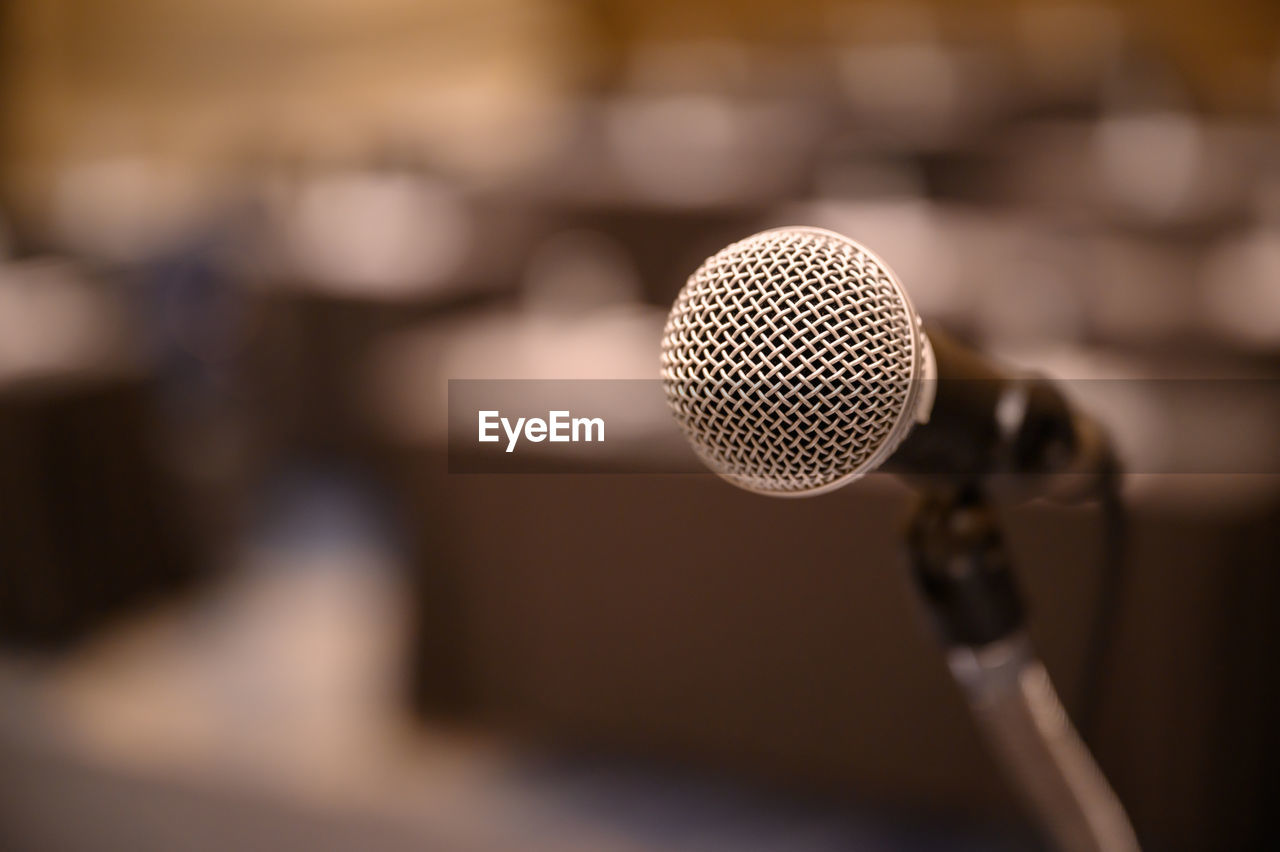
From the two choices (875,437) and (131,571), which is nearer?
(875,437)

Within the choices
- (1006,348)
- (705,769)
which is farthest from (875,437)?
(1006,348)

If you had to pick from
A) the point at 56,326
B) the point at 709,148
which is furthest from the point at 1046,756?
the point at 709,148

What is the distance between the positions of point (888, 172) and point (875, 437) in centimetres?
357

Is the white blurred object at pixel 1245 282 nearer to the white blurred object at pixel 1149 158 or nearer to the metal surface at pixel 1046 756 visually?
the white blurred object at pixel 1149 158

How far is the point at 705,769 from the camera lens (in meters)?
1.64

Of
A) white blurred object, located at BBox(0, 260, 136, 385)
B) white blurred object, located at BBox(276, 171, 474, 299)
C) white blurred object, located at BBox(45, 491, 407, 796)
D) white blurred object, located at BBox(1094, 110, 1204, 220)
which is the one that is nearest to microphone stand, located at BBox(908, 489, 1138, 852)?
white blurred object, located at BBox(45, 491, 407, 796)

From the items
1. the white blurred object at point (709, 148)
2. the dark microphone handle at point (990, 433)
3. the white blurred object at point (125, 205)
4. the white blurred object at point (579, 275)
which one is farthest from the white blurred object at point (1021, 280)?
the white blurred object at point (125, 205)

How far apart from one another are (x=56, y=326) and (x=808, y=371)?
9.94 feet

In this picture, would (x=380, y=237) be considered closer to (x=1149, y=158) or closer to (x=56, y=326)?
(x=56, y=326)

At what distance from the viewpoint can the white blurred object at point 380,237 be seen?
347cm

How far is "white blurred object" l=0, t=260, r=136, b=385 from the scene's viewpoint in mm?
2650

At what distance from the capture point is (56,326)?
2.89 meters

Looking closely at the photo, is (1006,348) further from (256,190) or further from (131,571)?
(256,190)

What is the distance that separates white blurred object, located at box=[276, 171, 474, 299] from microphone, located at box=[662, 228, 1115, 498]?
309 centimetres
